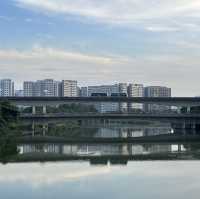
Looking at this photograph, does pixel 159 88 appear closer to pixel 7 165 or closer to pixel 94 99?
pixel 94 99

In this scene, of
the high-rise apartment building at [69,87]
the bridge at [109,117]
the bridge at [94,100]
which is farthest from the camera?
the high-rise apartment building at [69,87]

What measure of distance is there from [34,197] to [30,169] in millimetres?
7718

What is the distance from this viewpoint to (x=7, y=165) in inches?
949

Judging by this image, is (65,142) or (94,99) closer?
(65,142)

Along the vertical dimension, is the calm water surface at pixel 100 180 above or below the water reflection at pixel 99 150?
below

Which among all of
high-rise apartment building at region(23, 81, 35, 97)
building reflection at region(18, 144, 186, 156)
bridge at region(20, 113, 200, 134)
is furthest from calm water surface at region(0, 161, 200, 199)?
high-rise apartment building at region(23, 81, 35, 97)

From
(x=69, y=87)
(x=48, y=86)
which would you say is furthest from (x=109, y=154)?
(x=48, y=86)

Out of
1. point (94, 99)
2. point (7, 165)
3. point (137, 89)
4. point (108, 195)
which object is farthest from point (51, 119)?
point (137, 89)

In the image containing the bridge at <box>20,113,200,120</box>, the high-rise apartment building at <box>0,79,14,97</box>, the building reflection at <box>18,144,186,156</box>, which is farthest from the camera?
the high-rise apartment building at <box>0,79,14,97</box>

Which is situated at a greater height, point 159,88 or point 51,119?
point 159,88

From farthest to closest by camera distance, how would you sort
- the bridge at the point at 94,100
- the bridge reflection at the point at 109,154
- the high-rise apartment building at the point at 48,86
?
the high-rise apartment building at the point at 48,86, the bridge at the point at 94,100, the bridge reflection at the point at 109,154

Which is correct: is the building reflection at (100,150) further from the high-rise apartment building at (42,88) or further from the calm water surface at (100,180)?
the high-rise apartment building at (42,88)

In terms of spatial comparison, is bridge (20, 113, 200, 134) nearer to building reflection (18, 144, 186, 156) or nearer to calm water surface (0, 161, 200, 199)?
building reflection (18, 144, 186, 156)

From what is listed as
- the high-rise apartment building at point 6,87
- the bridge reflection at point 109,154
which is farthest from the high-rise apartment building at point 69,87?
the bridge reflection at point 109,154
